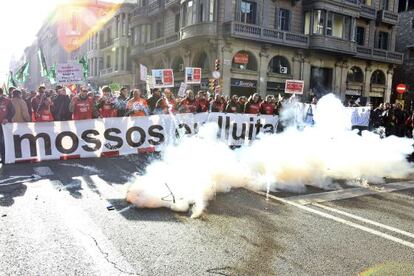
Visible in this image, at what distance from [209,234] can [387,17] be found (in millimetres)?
36223

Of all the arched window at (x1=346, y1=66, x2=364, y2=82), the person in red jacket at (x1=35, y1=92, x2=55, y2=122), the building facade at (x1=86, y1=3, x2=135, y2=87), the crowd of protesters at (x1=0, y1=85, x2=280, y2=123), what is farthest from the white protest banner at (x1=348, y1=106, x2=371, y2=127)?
the building facade at (x1=86, y1=3, x2=135, y2=87)

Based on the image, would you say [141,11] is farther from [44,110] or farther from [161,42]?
[44,110]

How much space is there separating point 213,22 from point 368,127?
14.4 meters

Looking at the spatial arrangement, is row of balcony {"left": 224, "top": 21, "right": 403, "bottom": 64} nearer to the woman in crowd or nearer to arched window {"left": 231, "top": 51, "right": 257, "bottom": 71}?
arched window {"left": 231, "top": 51, "right": 257, "bottom": 71}

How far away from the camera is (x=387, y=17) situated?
3625 cm

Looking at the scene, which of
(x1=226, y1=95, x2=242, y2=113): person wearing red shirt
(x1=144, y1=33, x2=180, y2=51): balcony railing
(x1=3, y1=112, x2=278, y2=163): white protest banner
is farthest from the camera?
(x1=144, y1=33, x2=180, y2=51): balcony railing

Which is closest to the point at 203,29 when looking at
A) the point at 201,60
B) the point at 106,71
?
the point at 201,60

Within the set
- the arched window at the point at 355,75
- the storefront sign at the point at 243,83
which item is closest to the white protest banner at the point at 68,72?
the storefront sign at the point at 243,83

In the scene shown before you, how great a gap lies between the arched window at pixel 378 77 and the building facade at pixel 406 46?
3565 millimetres

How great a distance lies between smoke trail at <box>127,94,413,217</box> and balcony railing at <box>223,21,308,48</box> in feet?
56.7

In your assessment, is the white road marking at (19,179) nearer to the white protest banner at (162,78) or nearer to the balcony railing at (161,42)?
the white protest banner at (162,78)

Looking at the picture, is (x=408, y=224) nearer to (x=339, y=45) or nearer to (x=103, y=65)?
(x=339, y=45)

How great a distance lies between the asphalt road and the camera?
4191mm

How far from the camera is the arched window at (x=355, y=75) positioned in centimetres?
3475
